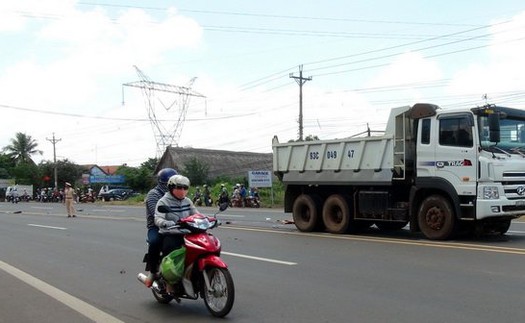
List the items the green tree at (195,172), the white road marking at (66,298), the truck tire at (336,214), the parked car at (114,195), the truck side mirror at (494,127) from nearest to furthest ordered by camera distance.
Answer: the white road marking at (66,298), the truck side mirror at (494,127), the truck tire at (336,214), the green tree at (195,172), the parked car at (114,195)

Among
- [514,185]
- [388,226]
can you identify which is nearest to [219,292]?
[514,185]

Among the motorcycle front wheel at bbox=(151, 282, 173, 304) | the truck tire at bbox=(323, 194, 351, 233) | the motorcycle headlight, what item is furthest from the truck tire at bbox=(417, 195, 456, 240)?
the motorcycle headlight

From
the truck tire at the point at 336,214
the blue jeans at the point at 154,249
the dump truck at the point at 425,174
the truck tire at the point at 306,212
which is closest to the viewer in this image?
the blue jeans at the point at 154,249

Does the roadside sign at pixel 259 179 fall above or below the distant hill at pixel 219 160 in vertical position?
below

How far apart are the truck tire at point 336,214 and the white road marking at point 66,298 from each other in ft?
25.3

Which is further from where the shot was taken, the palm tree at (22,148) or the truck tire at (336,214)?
the palm tree at (22,148)

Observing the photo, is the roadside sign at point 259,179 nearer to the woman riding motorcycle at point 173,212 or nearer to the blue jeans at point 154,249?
the blue jeans at point 154,249

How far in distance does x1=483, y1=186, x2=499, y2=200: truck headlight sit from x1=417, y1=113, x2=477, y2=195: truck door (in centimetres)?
23

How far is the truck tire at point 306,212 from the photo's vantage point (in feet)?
50.2

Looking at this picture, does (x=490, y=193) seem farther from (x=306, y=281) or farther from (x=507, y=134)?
(x=306, y=281)

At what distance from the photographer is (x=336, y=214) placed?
14930mm

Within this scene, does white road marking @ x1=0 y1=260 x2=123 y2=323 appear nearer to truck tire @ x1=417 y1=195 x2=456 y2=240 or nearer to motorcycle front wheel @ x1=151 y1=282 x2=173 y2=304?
motorcycle front wheel @ x1=151 y1=282 x2=173 y2=304

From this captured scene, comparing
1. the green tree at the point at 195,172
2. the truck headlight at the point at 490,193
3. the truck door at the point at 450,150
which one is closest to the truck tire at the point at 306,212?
the truck door at the point at 450,150

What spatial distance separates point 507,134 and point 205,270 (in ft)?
27.5
